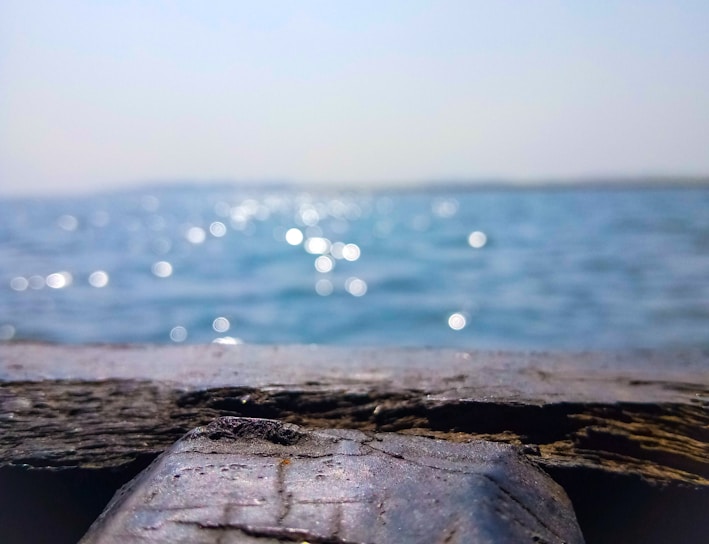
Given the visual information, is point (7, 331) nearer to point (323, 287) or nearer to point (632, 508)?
point (323, 287)

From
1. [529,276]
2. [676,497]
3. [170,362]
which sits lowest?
[676,497]

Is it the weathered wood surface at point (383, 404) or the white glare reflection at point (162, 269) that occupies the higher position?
the white glare reflection at point (162, 269)

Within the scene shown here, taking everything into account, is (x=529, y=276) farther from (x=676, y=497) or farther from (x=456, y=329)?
(x=676, y=497)

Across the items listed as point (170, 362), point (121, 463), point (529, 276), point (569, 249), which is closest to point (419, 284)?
point (529, 276)

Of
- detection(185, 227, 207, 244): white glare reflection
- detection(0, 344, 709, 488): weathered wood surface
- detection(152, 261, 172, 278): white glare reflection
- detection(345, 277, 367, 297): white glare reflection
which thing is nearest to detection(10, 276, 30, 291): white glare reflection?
detection(152, 261, 172, 278): white glare reflection

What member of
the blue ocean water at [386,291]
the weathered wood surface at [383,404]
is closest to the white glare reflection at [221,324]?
the blue ocean water at [386,291]

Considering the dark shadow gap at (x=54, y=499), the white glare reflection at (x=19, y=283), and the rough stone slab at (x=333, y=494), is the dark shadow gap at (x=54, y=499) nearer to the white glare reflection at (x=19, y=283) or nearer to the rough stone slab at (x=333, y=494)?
the rough stone slab at (x=333, y=494)
